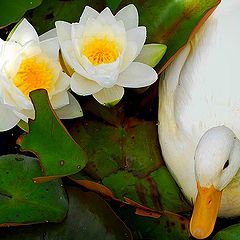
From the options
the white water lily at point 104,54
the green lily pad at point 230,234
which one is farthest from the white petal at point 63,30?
the green lily pad at point 230,234

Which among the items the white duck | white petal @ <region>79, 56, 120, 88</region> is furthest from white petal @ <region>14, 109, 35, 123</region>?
the white duck

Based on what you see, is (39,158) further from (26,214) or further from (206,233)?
(206,233)

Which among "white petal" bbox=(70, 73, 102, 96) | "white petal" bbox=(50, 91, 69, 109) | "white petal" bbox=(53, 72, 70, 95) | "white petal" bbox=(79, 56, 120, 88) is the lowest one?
"white petal" bbox=(50, 91, 69, 109)

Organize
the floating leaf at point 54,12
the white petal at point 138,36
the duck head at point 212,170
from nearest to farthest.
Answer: the duck head at point 212,170 < the white petal at point 138,36 < the floating leaf at point 54,12

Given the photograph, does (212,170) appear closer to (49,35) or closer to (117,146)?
(117,146)

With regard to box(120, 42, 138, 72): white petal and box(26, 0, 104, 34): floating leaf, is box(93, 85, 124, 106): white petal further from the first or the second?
box(26, 0, 104, 34): floating leaf

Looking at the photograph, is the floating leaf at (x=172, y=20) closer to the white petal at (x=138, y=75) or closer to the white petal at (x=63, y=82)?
the white petal at (x=138, y=75)
